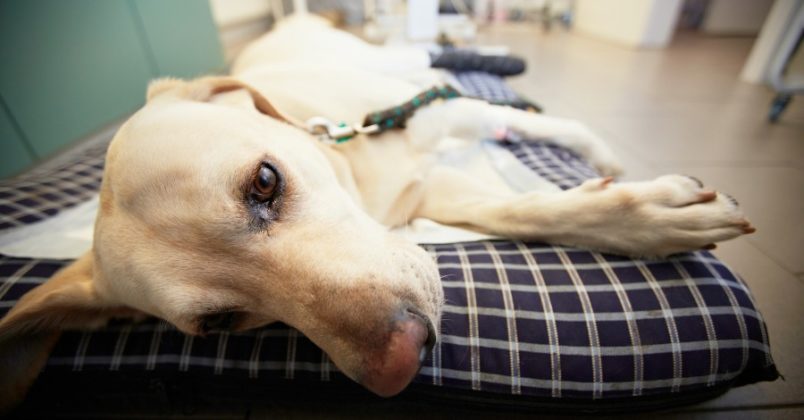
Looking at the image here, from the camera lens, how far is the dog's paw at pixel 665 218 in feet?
2.97

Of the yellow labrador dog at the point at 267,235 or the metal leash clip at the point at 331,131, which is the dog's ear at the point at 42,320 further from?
the metal leash clip at the point at 331,131

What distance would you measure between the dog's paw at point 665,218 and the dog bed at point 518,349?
0.06 meters

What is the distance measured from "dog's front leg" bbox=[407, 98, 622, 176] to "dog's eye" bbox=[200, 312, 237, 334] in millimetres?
1023

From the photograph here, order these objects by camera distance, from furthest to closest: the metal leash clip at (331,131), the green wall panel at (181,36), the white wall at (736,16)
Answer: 1. the white wall at (736,16)
2. the green wall panel at (181,36)
3. the metal leash clip at (331,131)

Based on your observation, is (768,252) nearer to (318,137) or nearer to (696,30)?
(318,137)

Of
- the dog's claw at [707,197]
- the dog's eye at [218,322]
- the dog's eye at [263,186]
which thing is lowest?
the dog's eye at [218,322]

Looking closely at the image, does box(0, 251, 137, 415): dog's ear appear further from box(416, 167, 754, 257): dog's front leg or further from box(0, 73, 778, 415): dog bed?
box(416, 167, 754, 257): dog's front leg

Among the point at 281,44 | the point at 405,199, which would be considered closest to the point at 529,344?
the point at 405,199

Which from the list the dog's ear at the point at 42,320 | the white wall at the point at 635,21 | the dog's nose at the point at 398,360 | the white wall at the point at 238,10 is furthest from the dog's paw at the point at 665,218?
the white wall at the point at 635,21

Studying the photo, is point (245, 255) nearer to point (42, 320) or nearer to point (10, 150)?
point (42, 320)

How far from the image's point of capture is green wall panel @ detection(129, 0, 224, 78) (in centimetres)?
312

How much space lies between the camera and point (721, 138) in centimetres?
230

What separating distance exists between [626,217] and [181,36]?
4.00 m

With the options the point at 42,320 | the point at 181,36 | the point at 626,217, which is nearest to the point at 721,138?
the point at 626,217
